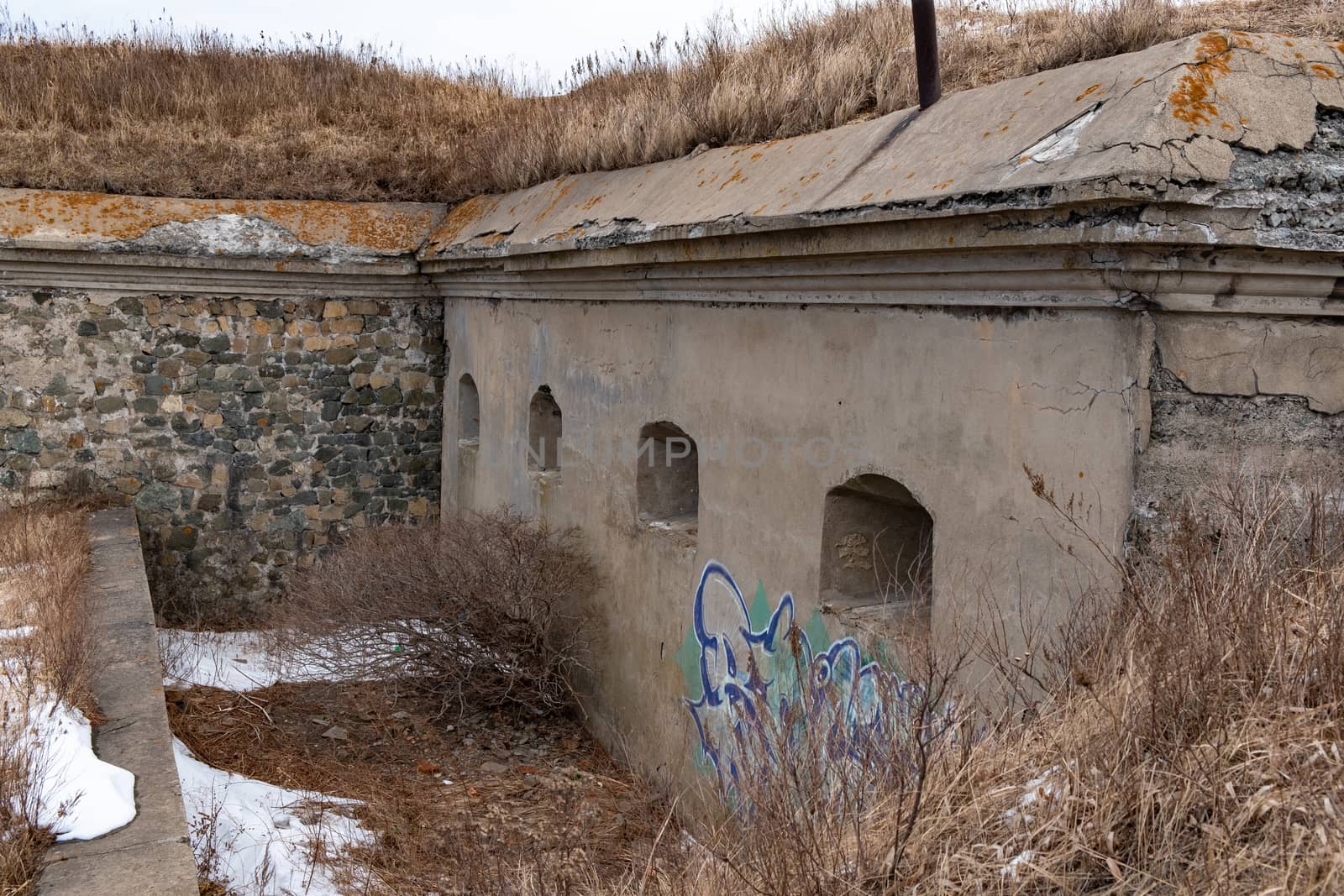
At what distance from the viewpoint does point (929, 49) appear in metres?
4.57

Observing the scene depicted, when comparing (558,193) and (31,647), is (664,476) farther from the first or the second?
(31,647)

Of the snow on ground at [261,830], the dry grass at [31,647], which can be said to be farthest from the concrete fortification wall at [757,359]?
the snow on ground at [261,830]

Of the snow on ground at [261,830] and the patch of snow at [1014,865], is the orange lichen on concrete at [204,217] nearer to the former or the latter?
the snow on ground at [261,830]

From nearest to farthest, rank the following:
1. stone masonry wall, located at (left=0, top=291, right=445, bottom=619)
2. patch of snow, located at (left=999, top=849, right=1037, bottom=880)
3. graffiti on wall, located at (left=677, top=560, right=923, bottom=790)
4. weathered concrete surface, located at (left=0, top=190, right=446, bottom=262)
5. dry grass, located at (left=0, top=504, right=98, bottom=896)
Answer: patch of snow, located at (left=999, top=849, right=1037, bottom=880) → dry grass, located at (left=0, top=504, right=98, bottom=896) → graffiti on wall, located at (left=677, top=560, right=923, bottom=790) → weathered concrete surface, located at (left=0, top=190, right=446, bottom=262) → stone masonry wall, located at (left=0, top=291, right=445, bottom=619)

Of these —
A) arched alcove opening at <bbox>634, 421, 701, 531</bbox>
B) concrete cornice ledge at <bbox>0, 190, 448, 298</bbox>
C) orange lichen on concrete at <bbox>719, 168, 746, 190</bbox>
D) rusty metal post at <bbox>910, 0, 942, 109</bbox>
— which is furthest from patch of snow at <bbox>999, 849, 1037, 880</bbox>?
concrete cornice ledge at <bbox>0, 190, 448, 298</bbox>

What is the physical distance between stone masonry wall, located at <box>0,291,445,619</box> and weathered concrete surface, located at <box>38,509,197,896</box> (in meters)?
2.19

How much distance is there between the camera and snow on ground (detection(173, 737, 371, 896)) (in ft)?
14.4

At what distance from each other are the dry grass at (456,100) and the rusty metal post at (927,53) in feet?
0.94

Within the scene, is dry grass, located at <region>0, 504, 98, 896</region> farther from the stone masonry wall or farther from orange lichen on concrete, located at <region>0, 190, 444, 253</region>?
orange lichen on concrete, located at <region>0, 190, 444, 253</region>

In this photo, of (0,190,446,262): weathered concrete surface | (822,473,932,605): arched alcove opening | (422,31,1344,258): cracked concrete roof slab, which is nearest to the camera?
(422,31,1344,258): cracked concrete roof slab

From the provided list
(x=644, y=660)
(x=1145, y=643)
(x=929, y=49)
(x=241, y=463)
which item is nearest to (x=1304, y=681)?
(x=1145, y=643)

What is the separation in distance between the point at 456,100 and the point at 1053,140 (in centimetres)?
846

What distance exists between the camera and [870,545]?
4.91 m

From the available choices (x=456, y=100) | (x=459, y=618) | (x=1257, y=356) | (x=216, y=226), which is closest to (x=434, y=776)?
(x=459, y=618)
